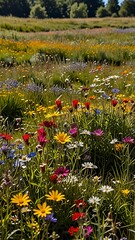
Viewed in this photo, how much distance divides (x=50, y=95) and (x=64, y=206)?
362 centimetres

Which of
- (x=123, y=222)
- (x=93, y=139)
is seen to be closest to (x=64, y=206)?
(x=123, y=222)

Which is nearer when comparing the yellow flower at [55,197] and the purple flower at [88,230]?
the purple flower at [88,230]

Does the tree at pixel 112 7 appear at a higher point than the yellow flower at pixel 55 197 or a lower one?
lower

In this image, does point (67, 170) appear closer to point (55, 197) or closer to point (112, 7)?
point (55, 197)

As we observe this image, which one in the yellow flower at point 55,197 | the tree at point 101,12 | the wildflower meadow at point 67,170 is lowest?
the tree at point 101,12

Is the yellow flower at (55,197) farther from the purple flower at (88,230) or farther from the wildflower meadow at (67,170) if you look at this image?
the purple flower at (88,230)

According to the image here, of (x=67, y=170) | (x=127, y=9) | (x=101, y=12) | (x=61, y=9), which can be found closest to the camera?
(x=67, y=170)

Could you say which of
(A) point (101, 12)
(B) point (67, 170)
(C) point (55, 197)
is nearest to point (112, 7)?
(A) point (101, 12)

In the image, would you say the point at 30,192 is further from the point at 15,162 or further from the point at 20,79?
the point at 20,79

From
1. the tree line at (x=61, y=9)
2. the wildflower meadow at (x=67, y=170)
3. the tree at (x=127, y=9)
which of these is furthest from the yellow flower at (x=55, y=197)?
the tree at (x=127, y=9)

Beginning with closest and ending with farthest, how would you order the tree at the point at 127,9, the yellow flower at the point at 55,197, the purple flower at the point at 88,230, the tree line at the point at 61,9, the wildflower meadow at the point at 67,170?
the purple flower at the point at 88,230 → the yellow flower at the point at 55,197 → the wildflower meadow at the point at 67,170 → the tree at the point at 127,9 → the tree line at the point at 61,9

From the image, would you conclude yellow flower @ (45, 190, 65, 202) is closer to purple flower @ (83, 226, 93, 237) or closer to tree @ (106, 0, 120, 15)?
purple flower @ (83, 226, 93, 237)

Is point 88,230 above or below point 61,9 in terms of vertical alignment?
above

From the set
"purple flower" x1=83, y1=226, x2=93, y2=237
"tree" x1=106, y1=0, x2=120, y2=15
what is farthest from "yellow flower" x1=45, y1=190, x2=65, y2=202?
"tree" x1=106, y1=0, x2=120, y2=15
